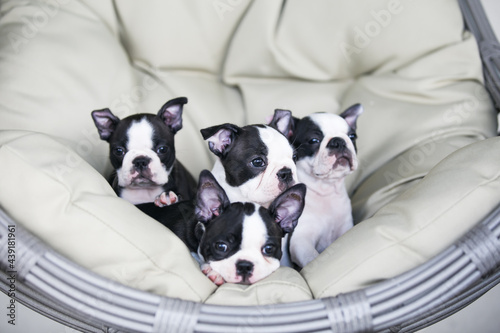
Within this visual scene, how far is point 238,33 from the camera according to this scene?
275 centimetres

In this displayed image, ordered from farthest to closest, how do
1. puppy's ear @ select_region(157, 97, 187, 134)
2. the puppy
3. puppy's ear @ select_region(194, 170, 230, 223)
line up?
puppy's ear @ select_region(157, 97, 187, 134) < puppy's ear @ select_region(194, 170, 230, 223) < the puppy

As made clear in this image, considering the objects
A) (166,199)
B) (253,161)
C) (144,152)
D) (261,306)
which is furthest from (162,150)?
(261,306)

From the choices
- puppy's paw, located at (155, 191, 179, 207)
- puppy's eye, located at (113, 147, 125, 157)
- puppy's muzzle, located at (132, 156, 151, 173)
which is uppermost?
puppy's muzzle, located at (132, 156, 151, 173)

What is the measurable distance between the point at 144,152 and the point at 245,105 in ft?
2.40

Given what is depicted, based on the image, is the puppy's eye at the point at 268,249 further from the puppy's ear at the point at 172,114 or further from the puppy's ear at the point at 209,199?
the puppy's ear at the point at 172,114

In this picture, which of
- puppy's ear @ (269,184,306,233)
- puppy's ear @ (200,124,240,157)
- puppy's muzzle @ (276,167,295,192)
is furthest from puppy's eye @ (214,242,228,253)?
puppy's ear @ (200,124,240,157)

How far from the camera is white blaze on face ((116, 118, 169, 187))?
6.95 feet

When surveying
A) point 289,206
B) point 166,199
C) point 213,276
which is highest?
point 289,206

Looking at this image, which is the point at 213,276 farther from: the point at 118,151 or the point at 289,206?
the point at 118,151

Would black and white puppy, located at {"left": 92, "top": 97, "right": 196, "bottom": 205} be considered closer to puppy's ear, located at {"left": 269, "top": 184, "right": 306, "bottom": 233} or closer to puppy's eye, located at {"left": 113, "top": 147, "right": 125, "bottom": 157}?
puppy's eye, located at {"left": 113, "top": 147, "right": 125, "bottom": 157}

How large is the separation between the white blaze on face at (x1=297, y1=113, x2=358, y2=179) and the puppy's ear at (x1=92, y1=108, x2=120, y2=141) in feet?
2.47

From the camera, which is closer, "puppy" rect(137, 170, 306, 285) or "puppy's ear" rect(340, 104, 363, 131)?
"puppy" rect(137, 170, 306, 285)

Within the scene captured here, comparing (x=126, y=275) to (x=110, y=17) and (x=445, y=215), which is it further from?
(x=110, y=17)

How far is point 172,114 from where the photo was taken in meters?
2.36
